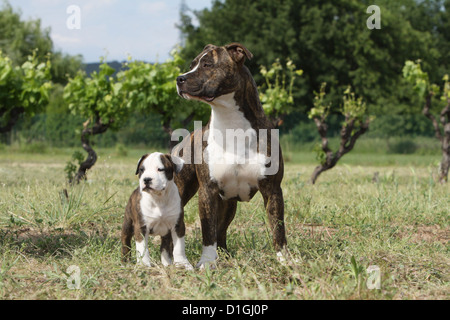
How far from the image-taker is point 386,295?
3666mm

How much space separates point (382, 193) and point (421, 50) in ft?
109

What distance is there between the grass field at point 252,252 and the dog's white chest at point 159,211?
1.22 feet

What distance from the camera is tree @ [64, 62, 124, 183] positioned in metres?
11.9

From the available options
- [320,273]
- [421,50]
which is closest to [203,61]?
[320,273]

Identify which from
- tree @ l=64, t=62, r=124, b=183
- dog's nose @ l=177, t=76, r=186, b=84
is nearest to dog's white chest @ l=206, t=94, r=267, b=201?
dog's nose @ l=177, t=76, r=186, b=84

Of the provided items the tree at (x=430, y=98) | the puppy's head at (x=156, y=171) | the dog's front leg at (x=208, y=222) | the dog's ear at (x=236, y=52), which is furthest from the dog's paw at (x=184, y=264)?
the tree at (x=430, y=98)

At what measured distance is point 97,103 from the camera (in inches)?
470

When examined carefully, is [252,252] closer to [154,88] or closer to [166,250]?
[166,250]

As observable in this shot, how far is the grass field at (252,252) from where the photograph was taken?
154 inches

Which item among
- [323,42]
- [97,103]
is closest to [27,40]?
[323,42]

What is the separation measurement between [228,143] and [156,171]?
622 mm

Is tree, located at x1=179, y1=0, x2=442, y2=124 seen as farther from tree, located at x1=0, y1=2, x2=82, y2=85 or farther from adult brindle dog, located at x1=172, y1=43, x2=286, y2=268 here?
adult brindle dog, located at x1=172, y1=43, x2=286, y2=268

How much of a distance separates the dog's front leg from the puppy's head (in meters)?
0.32
